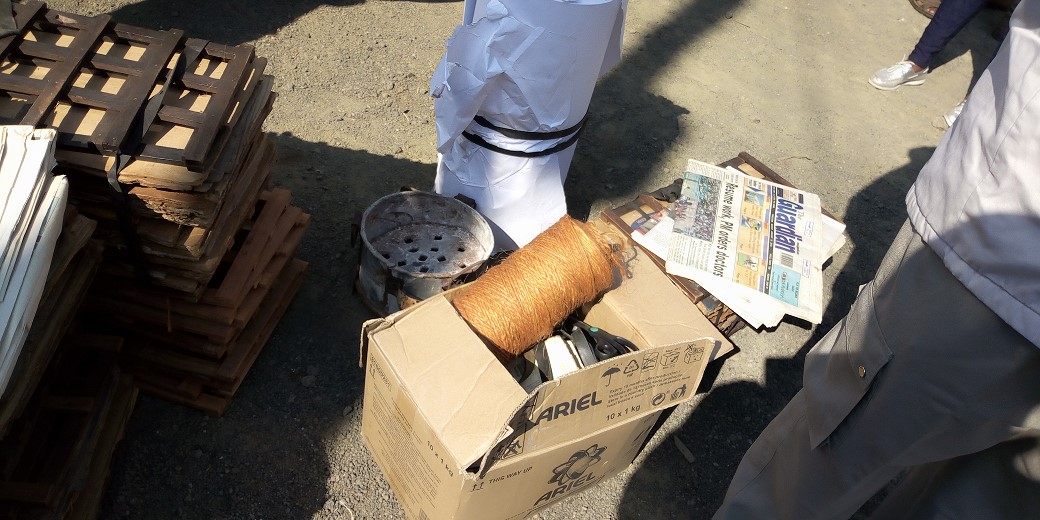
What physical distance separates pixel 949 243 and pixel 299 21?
4.30 meters

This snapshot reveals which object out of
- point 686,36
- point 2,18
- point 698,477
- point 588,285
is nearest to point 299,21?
point 2,18

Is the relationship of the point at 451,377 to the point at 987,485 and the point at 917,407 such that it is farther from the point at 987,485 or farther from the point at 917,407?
the point at 987,485

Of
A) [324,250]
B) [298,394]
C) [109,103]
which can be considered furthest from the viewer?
[324,250]

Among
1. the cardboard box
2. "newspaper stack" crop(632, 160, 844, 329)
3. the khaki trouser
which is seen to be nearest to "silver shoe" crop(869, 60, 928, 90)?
"newspaper stack" crop(632, 160, 844, 329)

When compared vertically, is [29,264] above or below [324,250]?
above

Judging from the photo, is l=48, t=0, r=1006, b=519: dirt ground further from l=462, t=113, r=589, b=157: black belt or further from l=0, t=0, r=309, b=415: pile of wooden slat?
l=462, t=113, r=589, b=157: black belt

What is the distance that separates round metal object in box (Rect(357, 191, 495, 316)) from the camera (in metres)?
2.88

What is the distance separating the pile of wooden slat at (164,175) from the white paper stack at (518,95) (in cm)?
75

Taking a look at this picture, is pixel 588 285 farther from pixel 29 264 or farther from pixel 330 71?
pixel 330 71

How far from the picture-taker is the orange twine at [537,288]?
94.2 inches

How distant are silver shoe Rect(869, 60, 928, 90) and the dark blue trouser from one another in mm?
75

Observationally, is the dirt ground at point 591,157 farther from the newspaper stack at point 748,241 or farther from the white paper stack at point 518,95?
the white paper stack at point 518,95

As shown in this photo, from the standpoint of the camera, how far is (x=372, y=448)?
2.70 meters

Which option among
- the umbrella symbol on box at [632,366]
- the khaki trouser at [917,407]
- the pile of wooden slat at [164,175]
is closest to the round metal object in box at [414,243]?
the pile of wooden slat at [164,175]
